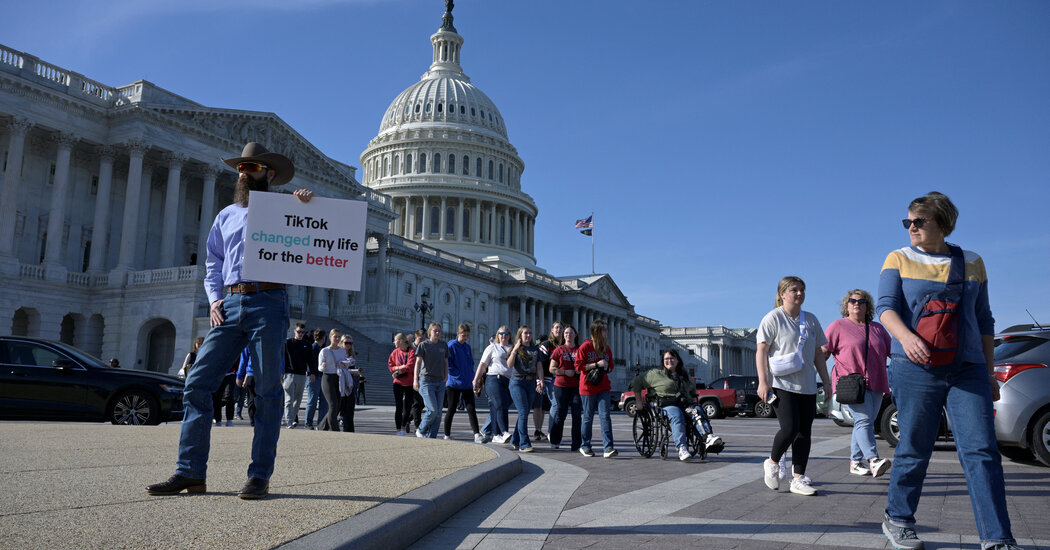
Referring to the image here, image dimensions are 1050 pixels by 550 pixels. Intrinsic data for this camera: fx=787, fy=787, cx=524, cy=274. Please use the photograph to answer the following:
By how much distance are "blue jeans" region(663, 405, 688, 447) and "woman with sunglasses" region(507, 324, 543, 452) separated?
7.69 ft

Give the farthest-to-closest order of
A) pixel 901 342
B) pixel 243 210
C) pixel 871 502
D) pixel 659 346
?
pixel 659 346
pixel 871 502
pixel 243 210
pixel 901 342

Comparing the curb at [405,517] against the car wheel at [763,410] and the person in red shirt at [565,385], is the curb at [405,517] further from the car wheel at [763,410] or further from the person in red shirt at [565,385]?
the car wheel at [763,410]

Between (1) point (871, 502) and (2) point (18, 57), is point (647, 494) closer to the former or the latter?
(1) point (871, 502)

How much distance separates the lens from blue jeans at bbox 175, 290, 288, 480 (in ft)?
17.7

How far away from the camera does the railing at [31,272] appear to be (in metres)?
37.1

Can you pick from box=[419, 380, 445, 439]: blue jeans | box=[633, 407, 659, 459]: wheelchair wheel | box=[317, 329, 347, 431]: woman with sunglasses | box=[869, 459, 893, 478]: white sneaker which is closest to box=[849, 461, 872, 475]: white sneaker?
box=[869, 459, 893, 478]: white sneaker

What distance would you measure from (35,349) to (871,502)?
13628 mm

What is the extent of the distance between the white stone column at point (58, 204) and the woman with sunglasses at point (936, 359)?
137 ft

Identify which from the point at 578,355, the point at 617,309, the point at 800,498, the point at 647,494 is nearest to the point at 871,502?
the point at 800,498

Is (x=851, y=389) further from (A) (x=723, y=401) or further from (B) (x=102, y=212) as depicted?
(B) (x=102, y=212)

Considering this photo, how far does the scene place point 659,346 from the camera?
129250mm

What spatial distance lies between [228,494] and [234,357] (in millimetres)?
963

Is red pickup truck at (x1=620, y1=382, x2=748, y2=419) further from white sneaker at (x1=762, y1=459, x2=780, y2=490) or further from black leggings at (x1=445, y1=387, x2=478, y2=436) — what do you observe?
white sneaker at (x1=762, y1=459, x2=780, y2=490)

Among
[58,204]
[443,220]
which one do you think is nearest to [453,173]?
[443,220]
